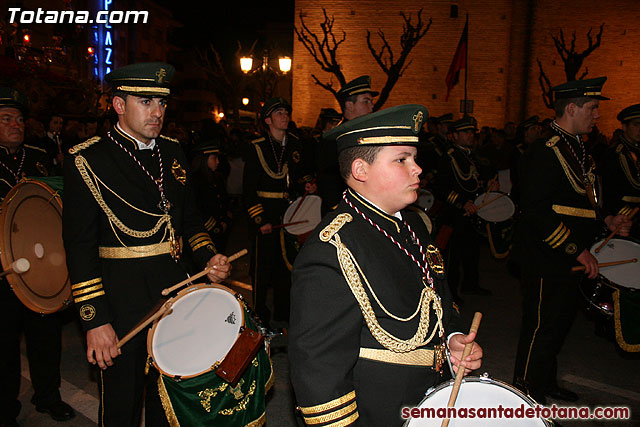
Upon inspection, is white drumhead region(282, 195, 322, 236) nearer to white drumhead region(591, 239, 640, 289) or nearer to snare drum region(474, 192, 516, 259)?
snare drum region(474, 192, 516, 259)

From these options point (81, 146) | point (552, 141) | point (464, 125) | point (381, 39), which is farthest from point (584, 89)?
point (381, 39)

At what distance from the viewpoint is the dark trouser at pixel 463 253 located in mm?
7672

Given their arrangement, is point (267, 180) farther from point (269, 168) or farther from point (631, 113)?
point (631, 113)

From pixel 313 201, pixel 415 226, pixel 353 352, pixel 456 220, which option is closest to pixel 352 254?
pixel 353 352

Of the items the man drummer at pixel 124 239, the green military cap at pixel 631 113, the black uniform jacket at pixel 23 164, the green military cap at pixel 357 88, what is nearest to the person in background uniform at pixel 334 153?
the green military cap at pixel 357 88

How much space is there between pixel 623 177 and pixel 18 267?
550cm

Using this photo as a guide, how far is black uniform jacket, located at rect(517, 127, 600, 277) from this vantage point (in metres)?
3.98

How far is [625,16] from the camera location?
28.7m

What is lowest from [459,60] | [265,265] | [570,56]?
[265,265]

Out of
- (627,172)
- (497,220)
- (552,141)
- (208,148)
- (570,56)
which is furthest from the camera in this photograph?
(570,56)

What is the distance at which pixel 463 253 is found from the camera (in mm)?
7812

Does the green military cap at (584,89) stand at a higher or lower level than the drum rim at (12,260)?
higher

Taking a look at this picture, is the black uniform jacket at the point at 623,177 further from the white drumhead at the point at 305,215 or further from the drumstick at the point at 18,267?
the drumstick at the point at 18,267

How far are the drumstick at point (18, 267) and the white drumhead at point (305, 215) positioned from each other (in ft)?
10.1
